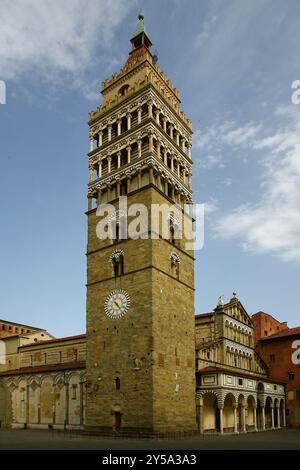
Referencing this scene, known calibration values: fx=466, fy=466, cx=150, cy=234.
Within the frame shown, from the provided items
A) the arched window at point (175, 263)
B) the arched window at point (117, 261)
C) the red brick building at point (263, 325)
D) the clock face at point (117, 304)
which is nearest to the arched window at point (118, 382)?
the clock face at point (117, 304)

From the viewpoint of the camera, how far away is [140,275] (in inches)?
1352

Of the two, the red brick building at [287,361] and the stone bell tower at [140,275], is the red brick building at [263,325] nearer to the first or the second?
the red brick building at [287,361]

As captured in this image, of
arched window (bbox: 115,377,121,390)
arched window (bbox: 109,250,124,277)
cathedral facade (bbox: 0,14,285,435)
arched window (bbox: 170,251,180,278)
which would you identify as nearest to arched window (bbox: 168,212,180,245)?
cathedral facade (bbox: 0,14,285,435)

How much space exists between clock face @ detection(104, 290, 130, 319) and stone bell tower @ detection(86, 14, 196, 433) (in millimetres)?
76

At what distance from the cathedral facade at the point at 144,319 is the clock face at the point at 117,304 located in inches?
3.1

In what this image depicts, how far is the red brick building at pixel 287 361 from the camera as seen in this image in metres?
52.5

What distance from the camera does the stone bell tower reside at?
3259 cm

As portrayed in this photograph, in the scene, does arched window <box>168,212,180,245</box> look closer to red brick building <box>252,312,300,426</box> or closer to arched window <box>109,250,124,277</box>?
arched window <box>109,250,124,277</box>

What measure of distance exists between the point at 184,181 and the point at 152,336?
1586 centimetres

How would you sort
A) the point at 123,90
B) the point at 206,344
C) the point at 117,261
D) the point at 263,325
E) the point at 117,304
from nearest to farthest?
the point at 117,304
the point at 117,261
the point at 206,344
the point at 123,90
the point at 263,325

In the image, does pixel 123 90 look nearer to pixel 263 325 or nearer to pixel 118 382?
pixel 118 382

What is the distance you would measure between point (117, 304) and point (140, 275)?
10.0 ft

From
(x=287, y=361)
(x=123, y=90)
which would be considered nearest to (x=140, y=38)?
(x=123, y=90)
